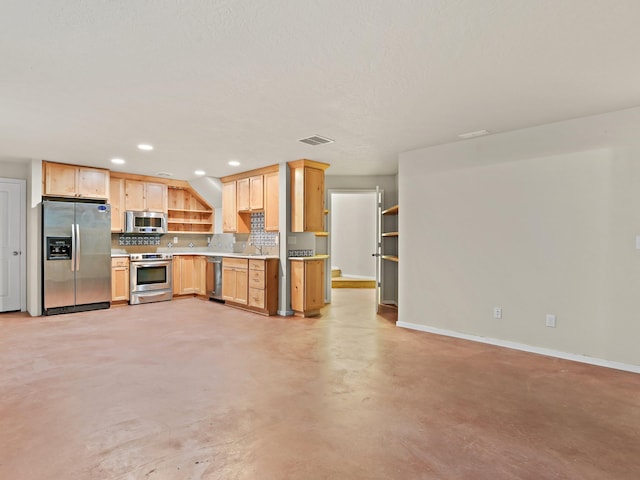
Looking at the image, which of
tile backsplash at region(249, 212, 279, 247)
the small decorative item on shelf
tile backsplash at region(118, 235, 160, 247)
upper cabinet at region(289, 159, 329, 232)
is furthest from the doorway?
tile backsplash at region(118, 235, 160, 247)

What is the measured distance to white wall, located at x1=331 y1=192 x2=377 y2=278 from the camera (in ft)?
32.6

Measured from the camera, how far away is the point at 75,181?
599 cm

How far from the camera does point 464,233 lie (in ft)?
14.7

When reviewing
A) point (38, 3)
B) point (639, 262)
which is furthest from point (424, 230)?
point (38, 3)

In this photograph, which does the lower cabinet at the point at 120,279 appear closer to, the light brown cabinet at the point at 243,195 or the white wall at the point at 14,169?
the white wall at the point at 14,169

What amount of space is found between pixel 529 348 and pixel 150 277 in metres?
6.13

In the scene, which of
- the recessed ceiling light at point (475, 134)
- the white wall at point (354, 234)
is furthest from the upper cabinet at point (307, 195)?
the white wall at point (354, 234)

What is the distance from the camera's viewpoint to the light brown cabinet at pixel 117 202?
6.70m

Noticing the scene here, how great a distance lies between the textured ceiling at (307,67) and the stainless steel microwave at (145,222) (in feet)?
8.51

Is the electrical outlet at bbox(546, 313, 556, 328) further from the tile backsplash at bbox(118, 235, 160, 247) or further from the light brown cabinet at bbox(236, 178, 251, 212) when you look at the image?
the tile backsplash at bbox(118, 235, 160, 247)

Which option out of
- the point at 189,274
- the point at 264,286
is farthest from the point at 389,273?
the point at 189,274

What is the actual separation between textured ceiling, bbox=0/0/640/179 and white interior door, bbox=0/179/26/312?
6.70ft

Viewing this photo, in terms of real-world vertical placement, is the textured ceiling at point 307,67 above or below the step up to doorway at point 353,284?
above

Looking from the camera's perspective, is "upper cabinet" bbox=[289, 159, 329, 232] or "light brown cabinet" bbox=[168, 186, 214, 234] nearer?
"upper cabinet" bbox=[289, 159, 329, 232]
